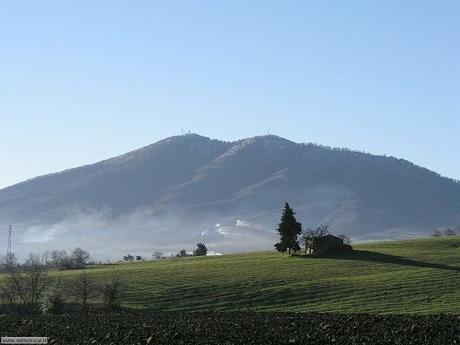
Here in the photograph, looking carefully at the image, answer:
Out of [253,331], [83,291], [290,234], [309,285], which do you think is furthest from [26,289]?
[290,234]

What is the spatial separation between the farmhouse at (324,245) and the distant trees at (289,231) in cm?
349

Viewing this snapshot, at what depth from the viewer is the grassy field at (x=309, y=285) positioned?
6725cm

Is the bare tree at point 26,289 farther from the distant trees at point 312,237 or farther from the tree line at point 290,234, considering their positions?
the distant trees at point 312,237

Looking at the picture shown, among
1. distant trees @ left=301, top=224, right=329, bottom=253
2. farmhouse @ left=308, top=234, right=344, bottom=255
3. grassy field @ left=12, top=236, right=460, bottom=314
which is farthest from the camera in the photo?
distant trees @ left=301, top=224, right=329, bottom=253

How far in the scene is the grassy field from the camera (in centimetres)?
6725

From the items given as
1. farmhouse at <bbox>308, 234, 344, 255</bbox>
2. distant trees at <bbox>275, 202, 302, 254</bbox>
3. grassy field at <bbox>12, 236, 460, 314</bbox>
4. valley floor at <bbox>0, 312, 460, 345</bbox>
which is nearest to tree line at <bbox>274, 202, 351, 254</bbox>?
distant trees at <bbox>275, 202, 302, 254</bbox>

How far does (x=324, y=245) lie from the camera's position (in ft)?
381

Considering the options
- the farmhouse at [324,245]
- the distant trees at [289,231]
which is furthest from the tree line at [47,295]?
the distant trees at [289,231]

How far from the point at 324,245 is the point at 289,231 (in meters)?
7.01

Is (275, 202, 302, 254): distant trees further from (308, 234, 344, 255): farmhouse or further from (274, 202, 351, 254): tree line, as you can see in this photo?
(308, 234, 344, 255): farmhouse

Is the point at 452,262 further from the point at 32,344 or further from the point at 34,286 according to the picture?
the point at 32,344

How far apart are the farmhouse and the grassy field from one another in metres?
5.48

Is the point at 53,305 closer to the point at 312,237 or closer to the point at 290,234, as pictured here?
the point at 290,234

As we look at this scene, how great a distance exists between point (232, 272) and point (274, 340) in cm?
5784
